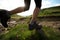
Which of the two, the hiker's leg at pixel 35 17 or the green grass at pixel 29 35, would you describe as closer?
the hiker's leg at pixel 35 17

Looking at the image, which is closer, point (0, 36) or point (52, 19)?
point (0, 36)

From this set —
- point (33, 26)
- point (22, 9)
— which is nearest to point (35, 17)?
point (33, 26)

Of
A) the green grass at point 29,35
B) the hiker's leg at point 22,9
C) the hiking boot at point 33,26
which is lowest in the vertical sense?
the green grass at point 29,35

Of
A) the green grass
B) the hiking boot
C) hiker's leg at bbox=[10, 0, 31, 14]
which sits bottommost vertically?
the green grass

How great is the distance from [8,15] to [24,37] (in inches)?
29.2

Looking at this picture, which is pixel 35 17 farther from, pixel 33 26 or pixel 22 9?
pixel 22 9

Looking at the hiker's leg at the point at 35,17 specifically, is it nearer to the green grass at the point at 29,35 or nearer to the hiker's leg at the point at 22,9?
the green grass at the point at 29,35

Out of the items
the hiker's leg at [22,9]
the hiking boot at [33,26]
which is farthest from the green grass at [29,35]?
the hiker's leg at [22,9]

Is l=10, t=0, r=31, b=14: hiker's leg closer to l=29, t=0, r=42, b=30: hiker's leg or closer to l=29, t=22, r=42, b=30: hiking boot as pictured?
l=29, t=0, r=42, b=30: hiker's leg

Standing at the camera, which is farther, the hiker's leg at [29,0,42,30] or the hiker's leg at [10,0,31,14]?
the hiker's leg at [10,0,31,14]

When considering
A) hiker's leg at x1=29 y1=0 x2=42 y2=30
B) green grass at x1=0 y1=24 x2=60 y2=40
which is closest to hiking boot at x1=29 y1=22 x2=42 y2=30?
hiker's leg at x1=29 y1=0 x2=42 y2=30

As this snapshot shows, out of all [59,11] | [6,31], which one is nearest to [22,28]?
[6,31]

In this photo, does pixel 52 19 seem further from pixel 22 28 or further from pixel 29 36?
pixel 29 36

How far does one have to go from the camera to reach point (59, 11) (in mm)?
9656
